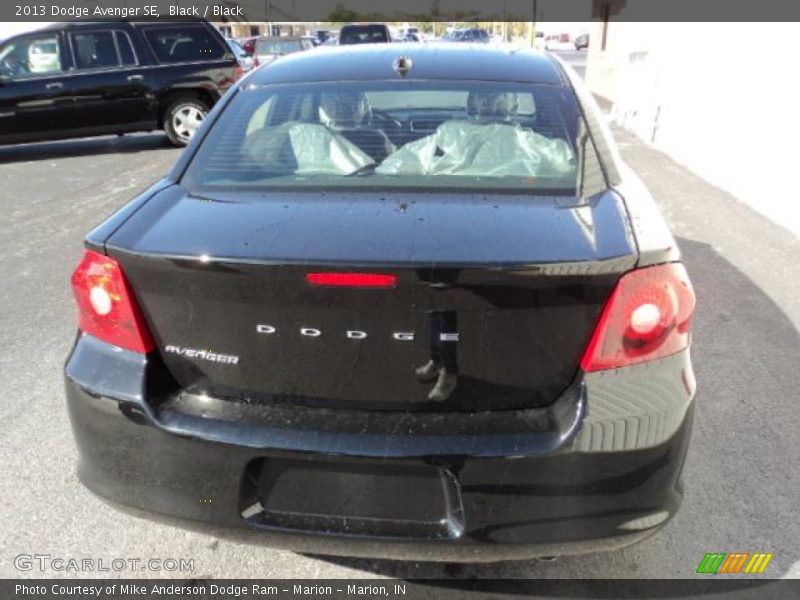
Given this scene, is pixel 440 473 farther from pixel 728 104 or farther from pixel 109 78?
pixel 109 78

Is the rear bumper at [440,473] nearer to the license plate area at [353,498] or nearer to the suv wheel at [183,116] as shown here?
the license plate area at [353,498]

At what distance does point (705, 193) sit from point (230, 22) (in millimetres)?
40316

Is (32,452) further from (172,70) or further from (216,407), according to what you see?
(172,70)

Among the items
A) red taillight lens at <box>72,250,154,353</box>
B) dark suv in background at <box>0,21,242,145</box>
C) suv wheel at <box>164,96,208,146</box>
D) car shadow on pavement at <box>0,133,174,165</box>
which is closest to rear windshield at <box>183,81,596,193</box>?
red taillight lens at <box>72,250,154,353</box>

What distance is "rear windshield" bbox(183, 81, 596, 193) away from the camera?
243 cm

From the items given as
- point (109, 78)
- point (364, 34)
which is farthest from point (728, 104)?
point (364, 34)

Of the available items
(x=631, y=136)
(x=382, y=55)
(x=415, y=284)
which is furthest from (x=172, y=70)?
Result: (x=415, y=284)

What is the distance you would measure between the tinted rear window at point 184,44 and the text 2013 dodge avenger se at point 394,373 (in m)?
10.1

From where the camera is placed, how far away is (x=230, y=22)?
42.0m

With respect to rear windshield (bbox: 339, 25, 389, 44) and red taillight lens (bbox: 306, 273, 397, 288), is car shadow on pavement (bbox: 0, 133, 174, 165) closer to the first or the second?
red taillight lens (bbox: 306, 273, 397, 288)

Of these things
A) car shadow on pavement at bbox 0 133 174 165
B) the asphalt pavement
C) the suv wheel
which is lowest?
car shadow on pavement at bbox 0 133 174 165

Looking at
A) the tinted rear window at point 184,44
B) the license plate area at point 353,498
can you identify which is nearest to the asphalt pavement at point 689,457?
the license plate area at point 353,498

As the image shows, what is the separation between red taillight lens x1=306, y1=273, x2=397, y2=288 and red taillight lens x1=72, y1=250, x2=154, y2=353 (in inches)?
23.0

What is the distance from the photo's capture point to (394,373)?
74.4 inches
